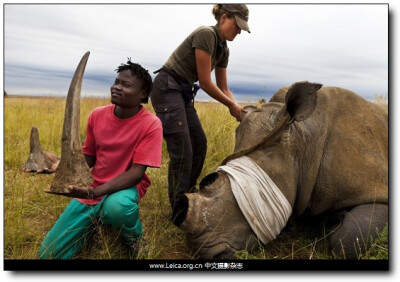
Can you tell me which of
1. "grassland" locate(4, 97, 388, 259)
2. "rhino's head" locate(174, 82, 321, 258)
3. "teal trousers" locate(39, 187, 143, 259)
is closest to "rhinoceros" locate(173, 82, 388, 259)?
"rhino's head" locate(174, 82, 321, 258)

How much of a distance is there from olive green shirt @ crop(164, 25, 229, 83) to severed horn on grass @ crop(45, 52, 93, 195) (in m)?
1.17

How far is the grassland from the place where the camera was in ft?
9.78

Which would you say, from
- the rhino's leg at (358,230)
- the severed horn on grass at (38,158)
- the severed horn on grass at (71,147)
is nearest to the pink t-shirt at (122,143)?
the severed horn on grass at (71,147)

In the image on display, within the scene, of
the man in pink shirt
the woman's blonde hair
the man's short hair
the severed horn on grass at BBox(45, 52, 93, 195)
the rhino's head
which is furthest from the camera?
the woman's blonde hair

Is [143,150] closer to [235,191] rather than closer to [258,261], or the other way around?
[235,191]

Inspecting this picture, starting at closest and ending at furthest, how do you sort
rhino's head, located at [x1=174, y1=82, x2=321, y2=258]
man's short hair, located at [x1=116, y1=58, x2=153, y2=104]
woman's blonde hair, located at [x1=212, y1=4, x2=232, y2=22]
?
rhino's head, located at [x1=174, y1=82, x2=321, y2=258] < man's short hair, located at [x1=116, y1=58, x2=153, y2=104] < woman's blonde hair, located at [x1=212, y1=4, x2=232, y2=22]

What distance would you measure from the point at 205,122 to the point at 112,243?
9.25ft

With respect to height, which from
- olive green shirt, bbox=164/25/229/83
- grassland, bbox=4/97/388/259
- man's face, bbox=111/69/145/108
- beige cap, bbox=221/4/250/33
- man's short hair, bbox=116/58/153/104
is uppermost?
beige cap, bbox=221/4/250/33

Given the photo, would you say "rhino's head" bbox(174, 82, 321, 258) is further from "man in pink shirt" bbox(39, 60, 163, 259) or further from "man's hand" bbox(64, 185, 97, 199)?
"man's hand" bbox(64, 185, 97, 199)

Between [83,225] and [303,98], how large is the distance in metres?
1.64

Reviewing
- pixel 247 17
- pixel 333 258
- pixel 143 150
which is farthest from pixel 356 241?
pixel 247 17

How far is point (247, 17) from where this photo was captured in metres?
3.33

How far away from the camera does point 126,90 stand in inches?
112

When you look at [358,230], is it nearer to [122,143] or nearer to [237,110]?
[237,110]
